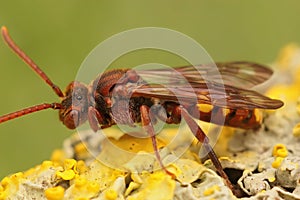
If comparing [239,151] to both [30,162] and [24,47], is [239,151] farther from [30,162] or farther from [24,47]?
[24,47]

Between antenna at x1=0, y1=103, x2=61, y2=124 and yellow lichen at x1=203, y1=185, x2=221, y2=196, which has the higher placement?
antenna at x1=0, y1=103, x2=61, y2=124

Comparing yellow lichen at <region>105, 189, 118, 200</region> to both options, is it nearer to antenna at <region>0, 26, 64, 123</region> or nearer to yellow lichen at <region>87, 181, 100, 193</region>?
yellow lichen at <region>87, 181, 100, 193</region>

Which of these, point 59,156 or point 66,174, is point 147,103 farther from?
point 59,156

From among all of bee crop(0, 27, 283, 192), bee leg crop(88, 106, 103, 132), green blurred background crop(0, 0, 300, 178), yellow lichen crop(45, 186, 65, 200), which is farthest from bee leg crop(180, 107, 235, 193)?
green blurred background crop(0, 0, 300, 178)

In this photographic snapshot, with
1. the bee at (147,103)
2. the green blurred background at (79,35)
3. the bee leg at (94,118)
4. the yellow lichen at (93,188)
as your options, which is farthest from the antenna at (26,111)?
the green blurred background at (79,35)

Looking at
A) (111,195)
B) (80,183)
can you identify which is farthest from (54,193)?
(111,195)

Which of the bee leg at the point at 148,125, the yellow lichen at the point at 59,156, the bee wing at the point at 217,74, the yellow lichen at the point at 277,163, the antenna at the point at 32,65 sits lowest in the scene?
the yellow lichen at the point at 59,156

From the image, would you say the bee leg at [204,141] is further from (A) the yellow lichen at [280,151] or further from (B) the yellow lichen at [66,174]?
(B) the yellow lichen at [66,174]
